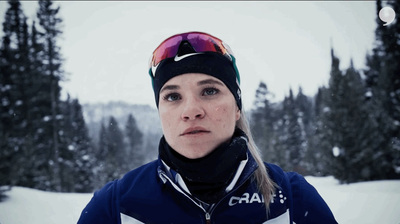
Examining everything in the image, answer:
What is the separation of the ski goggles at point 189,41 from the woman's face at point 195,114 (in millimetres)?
317

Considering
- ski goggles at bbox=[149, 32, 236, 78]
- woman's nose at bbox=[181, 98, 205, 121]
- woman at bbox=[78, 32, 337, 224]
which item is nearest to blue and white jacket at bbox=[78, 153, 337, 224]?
woman at bbox=[78, 32, 337, 224]

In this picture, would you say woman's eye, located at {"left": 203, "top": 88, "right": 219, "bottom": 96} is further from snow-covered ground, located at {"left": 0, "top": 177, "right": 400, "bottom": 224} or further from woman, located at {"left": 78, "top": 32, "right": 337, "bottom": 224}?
snow-covered ground, located at {"left": 0, "top": 177, "right": 400, "bottom": 224}

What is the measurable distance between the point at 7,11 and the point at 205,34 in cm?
2353

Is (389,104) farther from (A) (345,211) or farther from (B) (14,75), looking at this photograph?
(B) (14,75)

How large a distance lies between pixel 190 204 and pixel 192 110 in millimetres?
741

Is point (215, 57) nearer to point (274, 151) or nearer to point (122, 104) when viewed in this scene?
point (274, 151)

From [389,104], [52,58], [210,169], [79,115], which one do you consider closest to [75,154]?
[79,115]

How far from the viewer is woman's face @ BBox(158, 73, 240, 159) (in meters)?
1.71

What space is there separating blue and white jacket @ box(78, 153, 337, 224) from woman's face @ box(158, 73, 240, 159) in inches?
12.4

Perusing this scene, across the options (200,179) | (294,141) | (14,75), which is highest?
(14,75)

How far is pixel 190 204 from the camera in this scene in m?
1.80

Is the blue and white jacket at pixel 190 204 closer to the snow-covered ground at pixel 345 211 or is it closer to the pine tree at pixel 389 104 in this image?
the snow-covered ground at pixel 345 211

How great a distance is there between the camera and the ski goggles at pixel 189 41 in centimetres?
207

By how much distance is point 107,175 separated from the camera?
26547 millimetres
